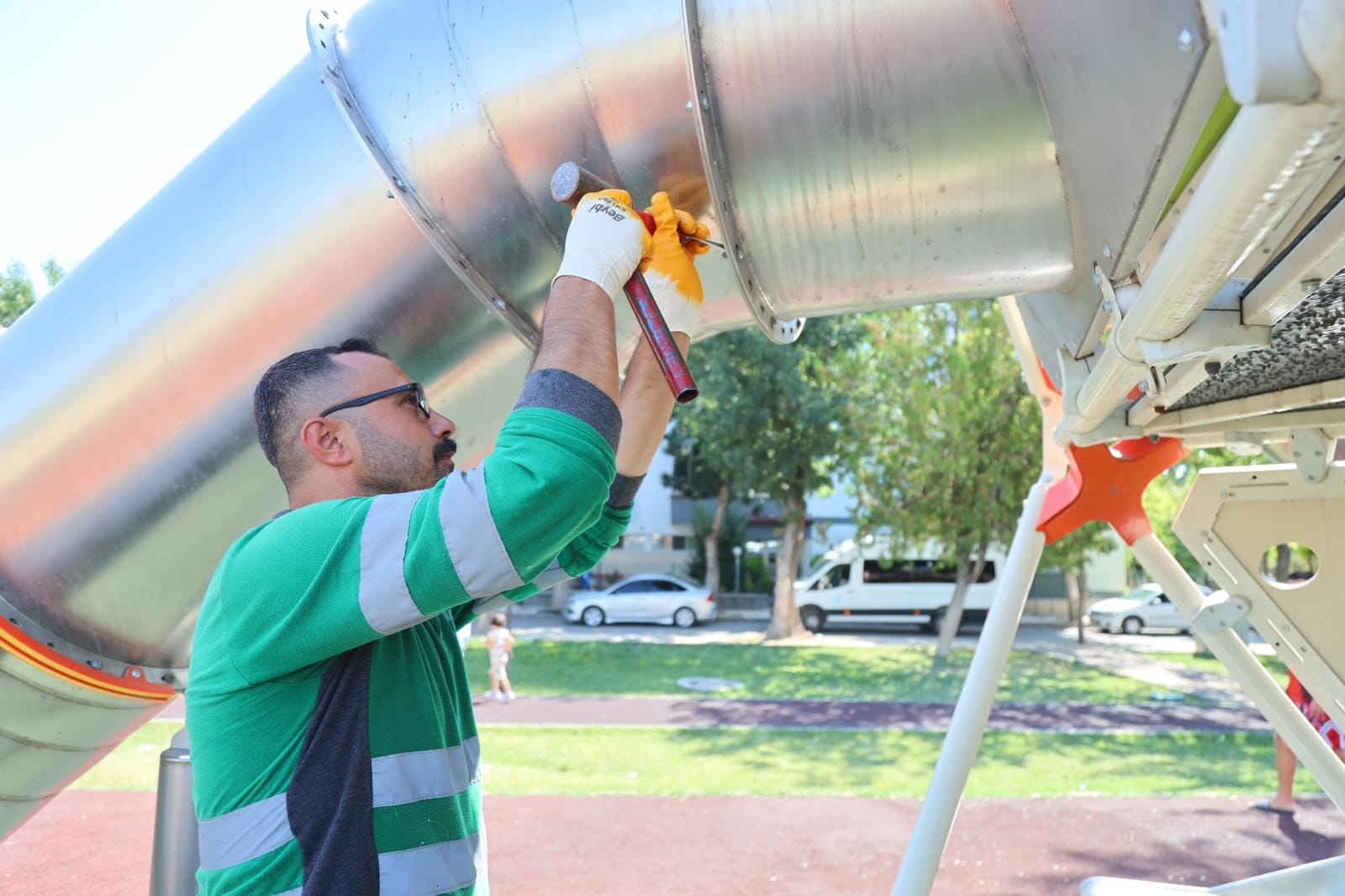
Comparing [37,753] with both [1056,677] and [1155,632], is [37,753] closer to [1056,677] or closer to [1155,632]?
[1056,677]

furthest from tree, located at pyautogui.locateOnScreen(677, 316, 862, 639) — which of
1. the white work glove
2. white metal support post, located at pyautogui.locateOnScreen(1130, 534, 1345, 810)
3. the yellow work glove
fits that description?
the white work glove

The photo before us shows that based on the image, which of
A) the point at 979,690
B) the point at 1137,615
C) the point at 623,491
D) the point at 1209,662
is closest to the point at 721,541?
the point at 1137,615

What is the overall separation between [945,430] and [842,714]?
6.01 m

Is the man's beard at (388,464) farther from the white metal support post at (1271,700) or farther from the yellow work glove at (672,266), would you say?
the white metal support post at (1271,700)

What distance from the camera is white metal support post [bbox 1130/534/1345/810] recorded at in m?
3.40

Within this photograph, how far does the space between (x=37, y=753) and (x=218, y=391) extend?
3.33 ft

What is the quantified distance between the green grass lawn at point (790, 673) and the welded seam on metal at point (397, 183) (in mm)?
10573

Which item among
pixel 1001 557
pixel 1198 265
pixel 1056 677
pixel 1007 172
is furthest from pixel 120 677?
pixel 1001 557

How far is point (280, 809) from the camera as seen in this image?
1549 mm

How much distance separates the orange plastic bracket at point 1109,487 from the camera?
12.6 feet

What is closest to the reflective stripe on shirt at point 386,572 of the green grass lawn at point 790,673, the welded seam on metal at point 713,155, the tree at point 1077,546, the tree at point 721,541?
the welded seam on metal at point 713,155

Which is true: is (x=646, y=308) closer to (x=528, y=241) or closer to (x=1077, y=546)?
(x=528, y=241)

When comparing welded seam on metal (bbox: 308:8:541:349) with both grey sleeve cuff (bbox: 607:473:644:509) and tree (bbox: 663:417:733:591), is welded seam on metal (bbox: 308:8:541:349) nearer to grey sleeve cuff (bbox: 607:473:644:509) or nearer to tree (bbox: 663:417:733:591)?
grey sleeve cuff (bbox: 607:473:644:509)

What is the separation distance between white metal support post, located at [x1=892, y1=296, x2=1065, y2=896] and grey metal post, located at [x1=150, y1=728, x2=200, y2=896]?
2.05 m
